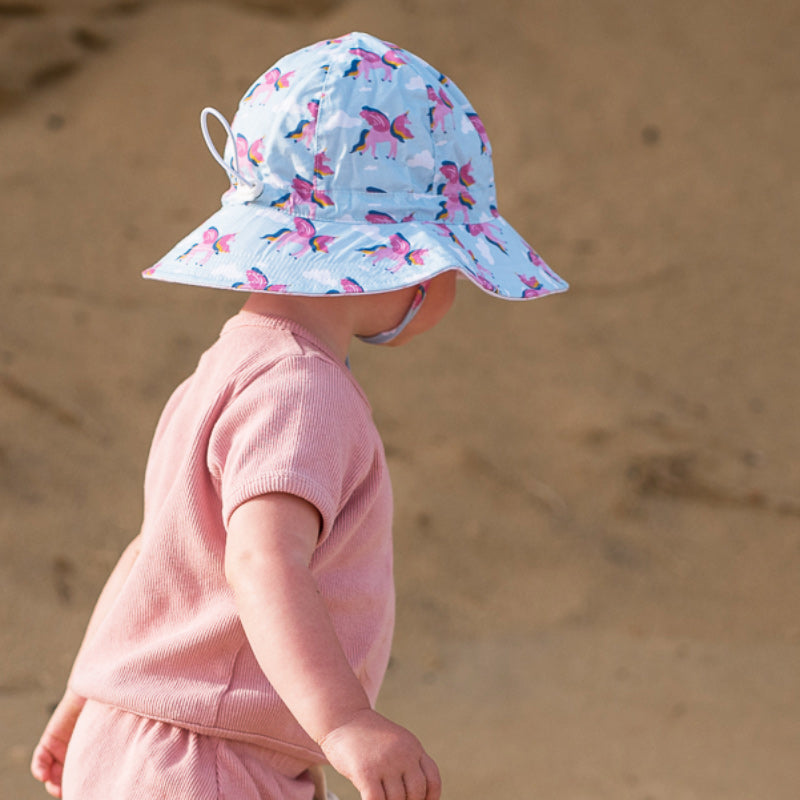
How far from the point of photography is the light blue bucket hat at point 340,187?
1268 mm

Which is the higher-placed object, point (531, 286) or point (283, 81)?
point (283, 81)

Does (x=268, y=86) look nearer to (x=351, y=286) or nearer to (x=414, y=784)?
(x=351, y=286)

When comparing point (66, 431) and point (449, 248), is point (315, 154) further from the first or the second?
point (66, 431)

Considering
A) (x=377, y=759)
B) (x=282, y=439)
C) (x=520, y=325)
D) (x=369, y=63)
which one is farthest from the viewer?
(x=520, y=325)

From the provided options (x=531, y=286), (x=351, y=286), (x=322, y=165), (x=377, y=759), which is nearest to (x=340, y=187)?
(x=322, y=165)

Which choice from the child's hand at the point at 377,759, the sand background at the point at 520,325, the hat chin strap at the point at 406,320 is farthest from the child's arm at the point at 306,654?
the sand background at the point at 520,325

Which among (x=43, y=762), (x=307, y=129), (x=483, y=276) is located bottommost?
(x=43, y=762)

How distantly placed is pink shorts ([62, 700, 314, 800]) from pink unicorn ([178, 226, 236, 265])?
1.71 feet

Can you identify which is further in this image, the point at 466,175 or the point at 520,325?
the point at 520,325

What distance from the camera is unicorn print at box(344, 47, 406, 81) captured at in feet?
4.34

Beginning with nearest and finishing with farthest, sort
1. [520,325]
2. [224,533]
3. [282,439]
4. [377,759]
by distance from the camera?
1. [377,759]
2. [282,439]
3. [224,533]
4. [520,325]

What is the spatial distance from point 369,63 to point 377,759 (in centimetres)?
79

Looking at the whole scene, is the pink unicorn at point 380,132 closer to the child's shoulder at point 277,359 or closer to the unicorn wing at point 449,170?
the unicorn wing at point 449,170

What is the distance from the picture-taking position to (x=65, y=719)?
1505mm
